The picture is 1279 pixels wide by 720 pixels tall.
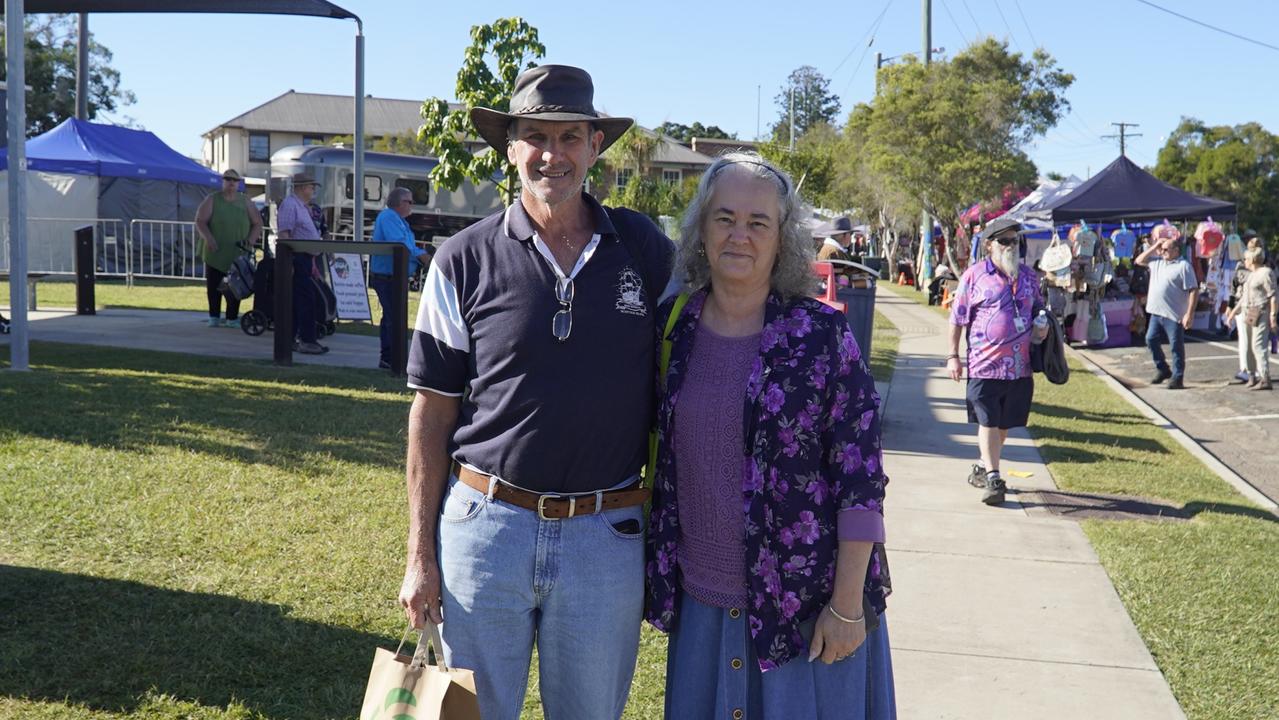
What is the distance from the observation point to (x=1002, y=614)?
17.2ft

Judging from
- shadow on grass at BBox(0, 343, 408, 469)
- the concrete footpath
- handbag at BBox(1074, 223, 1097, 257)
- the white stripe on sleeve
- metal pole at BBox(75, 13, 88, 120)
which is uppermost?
metal pole at BBox(75, 13, 88, 120)

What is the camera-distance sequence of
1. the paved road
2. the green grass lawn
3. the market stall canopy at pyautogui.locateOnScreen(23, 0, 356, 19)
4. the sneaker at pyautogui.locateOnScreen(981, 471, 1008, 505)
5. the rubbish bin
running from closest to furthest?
the green grass lawn, the sneaker at pyautogui.locateOnScreen(981, 471, 1008, 505), the rubbish bin, the paved road, the market stall canopy at pyautogui.locateOnScreen(23, 0, 356, 19)

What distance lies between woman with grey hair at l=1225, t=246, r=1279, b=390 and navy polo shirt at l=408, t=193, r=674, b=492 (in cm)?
1368

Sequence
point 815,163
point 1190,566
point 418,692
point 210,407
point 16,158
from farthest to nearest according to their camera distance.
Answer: point 815,163 → point 16,158 → point 210,407 → point 1190,566 → point 418,692

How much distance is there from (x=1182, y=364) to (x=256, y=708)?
44.7ft

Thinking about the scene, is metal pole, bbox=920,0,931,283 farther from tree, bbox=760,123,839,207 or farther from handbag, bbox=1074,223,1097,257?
handbag, bbox=1074,223,1097,257

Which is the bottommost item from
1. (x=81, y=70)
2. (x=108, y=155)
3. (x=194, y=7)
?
(x=108, y=155)

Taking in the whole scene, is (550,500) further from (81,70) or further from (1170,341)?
(81,70)

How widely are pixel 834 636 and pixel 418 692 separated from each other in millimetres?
902

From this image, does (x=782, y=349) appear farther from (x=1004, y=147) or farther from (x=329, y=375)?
(x=1004, y=147)

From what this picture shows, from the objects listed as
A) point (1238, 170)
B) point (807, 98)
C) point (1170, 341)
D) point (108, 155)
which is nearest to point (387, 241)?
point (1170, 341)

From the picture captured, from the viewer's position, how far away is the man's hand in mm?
2635

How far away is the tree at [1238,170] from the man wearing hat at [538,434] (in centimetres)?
5090

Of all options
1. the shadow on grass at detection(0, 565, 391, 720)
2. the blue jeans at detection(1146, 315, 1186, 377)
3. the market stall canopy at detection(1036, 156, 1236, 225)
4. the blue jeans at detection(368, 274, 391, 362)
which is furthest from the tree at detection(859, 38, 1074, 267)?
the shadow on grass at detection(0, 565, 391, 720)
